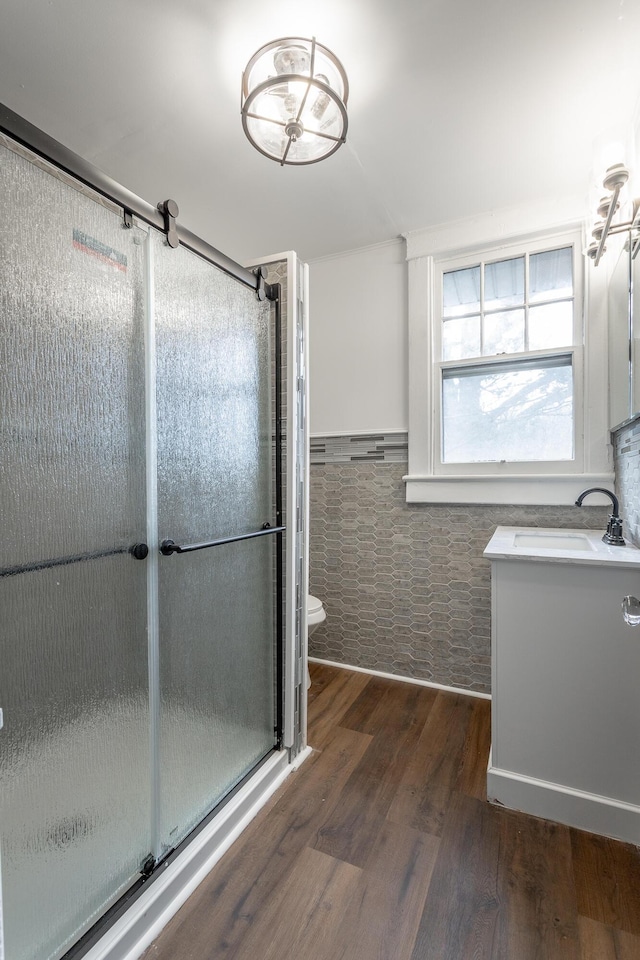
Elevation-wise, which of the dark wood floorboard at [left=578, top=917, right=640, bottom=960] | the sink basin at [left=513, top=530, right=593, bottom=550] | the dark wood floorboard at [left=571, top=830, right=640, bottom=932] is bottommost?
the dark wood floorboard at [left=578, top=917, right=640, bottom=960]

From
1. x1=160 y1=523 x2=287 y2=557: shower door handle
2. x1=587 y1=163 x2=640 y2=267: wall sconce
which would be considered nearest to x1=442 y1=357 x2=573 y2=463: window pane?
x1=587 y1=163 x2=640 y2=267: wall sconce

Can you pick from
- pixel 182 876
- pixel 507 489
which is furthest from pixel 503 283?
pixel 182 876

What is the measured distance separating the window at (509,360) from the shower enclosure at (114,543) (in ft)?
Answer: 4.03

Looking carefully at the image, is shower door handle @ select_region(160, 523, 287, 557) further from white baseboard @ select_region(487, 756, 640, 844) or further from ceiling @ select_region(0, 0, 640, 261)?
ceiling @ select_region(0, 0, 640, 261)

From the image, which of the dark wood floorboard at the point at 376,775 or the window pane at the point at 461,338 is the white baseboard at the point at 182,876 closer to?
the dark wood floorboard at the point at 376,775

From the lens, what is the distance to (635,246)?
150 centimetres

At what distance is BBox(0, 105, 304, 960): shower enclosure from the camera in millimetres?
858

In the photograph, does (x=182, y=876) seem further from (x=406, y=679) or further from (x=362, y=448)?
(x=362, y=448)

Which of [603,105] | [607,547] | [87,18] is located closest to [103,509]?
[87,18]

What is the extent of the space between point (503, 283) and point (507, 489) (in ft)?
3.44

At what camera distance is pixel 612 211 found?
140 centimetres

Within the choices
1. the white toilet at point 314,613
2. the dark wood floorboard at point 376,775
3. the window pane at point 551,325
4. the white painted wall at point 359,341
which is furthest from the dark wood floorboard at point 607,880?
the window pane at point 551,325

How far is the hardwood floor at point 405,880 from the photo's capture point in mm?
1062

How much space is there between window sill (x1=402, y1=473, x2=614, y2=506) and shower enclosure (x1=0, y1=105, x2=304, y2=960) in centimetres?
109
